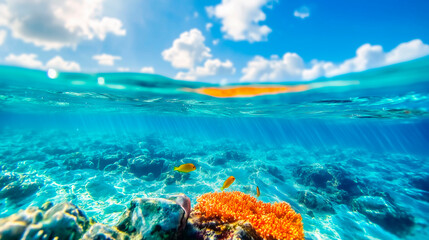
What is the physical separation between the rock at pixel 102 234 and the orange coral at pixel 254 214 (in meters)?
1.99

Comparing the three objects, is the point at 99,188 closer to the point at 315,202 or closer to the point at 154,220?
the point at 154,220

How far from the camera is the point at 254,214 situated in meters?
5.20

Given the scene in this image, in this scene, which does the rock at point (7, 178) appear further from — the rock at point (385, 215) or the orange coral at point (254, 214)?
the rock at point (385, 215)

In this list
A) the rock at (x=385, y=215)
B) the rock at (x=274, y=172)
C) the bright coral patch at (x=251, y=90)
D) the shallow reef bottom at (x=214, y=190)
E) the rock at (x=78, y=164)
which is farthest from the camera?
the rock at (x=274, y=172)

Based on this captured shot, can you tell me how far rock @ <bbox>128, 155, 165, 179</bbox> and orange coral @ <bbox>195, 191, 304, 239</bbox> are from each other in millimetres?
9424

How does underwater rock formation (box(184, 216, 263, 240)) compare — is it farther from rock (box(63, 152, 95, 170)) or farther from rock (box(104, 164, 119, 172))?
rock (box(63, 152, 95, 170))

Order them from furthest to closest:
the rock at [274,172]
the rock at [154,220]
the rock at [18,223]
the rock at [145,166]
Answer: the rock at [274,172] → the rock at [145,166] → the rock at [154,220] → the rock at [18,223]

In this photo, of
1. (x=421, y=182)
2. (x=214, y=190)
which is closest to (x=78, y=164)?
(x=214, y=190)

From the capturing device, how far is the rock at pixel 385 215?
9.50 metres

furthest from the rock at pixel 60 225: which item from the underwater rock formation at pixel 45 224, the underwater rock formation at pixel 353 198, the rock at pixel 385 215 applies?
the rock at pixel 385 215

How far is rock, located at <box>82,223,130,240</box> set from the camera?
136 inches

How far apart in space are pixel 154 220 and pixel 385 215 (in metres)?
13.0

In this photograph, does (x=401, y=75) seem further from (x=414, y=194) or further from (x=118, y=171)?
(x=118, y=171)

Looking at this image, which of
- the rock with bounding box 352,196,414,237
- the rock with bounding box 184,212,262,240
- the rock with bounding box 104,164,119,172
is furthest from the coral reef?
the rock with bounding box 352,196,414,237
